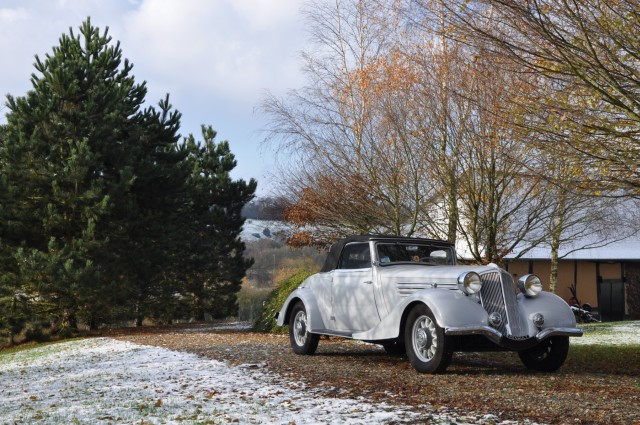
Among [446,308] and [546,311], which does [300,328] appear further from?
[546,311]

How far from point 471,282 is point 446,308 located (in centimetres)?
60

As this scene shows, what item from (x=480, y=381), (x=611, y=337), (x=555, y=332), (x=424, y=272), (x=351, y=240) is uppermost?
(x=351, y=240)

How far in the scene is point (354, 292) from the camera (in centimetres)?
1045

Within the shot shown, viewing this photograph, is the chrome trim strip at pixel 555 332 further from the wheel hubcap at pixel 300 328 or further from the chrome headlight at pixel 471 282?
the wheel hubcap at pixel 300 328

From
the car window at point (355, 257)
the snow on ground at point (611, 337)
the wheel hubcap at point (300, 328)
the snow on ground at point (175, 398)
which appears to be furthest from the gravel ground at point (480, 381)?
the snow on ground at point (611, 337)

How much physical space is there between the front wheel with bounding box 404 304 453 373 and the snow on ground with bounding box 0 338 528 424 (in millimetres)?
1726

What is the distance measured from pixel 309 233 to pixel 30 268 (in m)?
8.06

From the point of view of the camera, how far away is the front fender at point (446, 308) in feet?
27.7

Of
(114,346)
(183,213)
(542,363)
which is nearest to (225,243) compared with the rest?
(183,213)

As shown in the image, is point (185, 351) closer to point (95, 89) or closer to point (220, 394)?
point (220, 394)

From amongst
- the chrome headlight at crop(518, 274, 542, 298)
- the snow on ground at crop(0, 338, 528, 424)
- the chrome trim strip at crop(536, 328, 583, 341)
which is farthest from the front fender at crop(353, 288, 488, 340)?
the snow on ground at crop(0, 338, 528, 424)

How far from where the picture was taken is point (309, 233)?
2141 cm

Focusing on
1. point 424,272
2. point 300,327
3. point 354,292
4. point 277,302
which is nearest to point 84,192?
point 277,302

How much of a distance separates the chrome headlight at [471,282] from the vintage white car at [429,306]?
0.04ft
